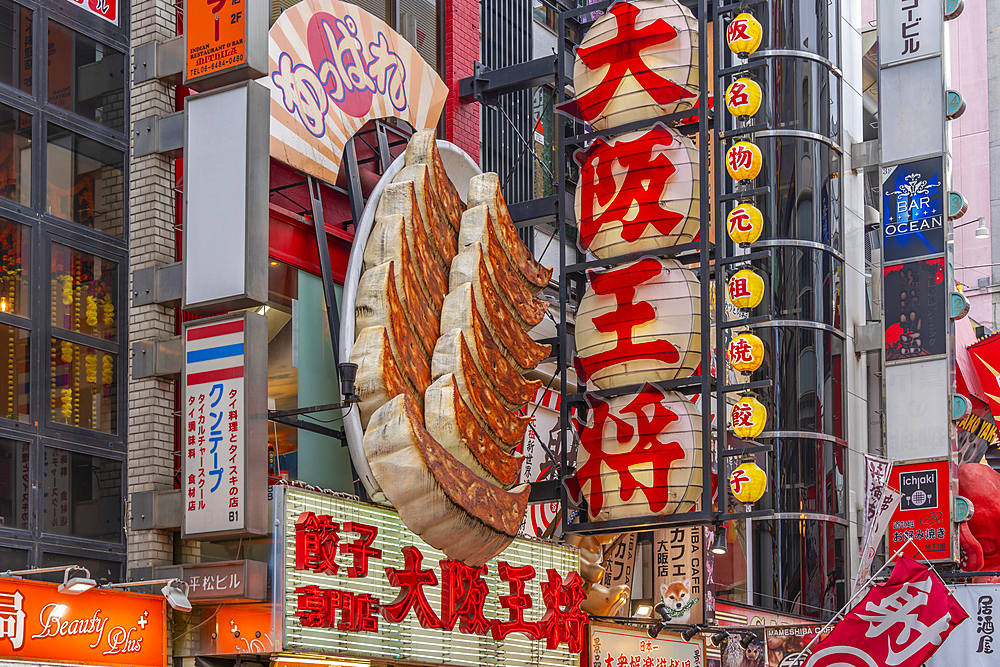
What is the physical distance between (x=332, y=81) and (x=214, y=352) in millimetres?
5392

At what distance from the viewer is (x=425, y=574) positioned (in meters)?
16.8

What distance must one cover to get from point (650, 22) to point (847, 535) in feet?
48.1

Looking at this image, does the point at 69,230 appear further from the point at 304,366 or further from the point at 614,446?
the point at 614,446

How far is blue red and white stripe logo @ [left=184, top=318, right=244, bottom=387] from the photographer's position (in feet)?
47.3

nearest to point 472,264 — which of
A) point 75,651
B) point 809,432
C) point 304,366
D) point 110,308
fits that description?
point 304,366

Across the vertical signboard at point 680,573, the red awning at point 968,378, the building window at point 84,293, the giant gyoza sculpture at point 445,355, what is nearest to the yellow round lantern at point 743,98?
the giant gyoza sculpture at point 445,355

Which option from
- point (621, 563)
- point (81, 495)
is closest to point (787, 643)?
point (621, 563)

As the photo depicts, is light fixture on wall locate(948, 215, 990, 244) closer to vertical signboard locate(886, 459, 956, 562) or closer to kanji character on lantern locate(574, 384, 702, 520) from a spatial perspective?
vertical signboard locate(886, 459, 956, 562)

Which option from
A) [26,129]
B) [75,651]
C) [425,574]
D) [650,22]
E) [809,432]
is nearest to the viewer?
[75,651]

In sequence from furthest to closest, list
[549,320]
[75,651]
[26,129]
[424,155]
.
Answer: [549,320], [424,155], [26,129], [75,651]

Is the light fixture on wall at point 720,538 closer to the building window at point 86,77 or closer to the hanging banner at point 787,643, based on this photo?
the hanging banner at point 787,643

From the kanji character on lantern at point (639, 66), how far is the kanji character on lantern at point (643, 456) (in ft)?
13.7

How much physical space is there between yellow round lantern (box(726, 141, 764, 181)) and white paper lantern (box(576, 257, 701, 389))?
3.05m

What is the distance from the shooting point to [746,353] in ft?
74.6
